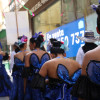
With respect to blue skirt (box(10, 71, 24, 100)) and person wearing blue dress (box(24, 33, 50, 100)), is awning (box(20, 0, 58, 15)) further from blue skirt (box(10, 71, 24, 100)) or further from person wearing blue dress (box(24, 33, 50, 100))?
person wearing blue dress (box(24, 33, 50, 100))

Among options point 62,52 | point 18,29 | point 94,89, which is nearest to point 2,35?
point 18,29

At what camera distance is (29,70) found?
4180 millimetres

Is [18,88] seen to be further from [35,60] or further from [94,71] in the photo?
[94,71]

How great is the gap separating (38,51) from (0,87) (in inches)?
111

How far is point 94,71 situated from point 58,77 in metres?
1.31

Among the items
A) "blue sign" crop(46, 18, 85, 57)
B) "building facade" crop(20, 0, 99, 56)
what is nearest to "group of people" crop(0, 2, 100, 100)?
"blue sign" crop(46, 18, 85, 57)

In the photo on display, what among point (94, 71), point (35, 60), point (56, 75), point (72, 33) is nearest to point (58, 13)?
point (72, 33)

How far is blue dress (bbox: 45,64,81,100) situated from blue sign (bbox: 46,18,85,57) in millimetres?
2958

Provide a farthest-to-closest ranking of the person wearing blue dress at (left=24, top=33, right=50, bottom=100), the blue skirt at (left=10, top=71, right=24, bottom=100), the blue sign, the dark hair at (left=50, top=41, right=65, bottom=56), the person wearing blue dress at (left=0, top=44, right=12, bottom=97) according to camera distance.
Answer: the person wearing blue dress at (left=0, top=44, right=12, bottom=97) < the blue sign < the blue skirt at (left=10, top=71, right=24, bottom=100) < the person wearing blue dress at (left=24, top=33, right=50, bottom=100) < the dark hair at (left=50, top=41, right=65, bottom=56)

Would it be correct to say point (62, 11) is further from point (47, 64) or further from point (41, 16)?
point (47, 64)

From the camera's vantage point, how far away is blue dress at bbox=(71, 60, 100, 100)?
1.56m

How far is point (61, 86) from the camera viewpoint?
2865mm

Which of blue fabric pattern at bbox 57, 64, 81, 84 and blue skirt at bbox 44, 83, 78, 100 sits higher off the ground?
blue fabric pattern at bbox 57, 64, 81, 84

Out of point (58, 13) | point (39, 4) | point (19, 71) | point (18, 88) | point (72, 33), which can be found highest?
point (39, 4)
